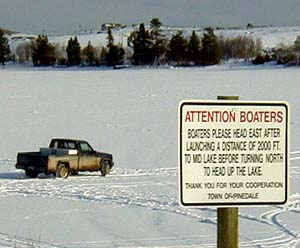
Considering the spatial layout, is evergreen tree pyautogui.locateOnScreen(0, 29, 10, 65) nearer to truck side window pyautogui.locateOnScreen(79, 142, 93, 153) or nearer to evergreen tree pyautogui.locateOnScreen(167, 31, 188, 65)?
evergreen tree pyautogui.locateOnScreen(167, 31, 188, 65)

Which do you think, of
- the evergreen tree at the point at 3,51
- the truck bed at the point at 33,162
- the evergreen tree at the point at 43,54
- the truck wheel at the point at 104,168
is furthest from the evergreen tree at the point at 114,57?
the truck bed at the point at 33,162

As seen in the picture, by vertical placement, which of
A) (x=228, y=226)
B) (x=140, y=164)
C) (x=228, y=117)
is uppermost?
(x=228, y=117)

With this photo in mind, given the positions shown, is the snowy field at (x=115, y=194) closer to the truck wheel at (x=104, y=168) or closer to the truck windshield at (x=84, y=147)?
the truck wheel at (x=104, y=168)

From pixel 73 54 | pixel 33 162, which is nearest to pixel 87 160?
pixel 33 162

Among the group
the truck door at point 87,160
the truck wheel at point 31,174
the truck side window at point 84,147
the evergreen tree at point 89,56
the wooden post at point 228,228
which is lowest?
the truck wheel at point 31,174

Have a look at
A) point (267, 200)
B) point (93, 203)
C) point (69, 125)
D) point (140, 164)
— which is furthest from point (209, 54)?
point (267, 200)

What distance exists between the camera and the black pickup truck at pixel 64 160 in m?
19.6

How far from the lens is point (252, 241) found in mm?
10344

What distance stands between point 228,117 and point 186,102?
0.18 meters

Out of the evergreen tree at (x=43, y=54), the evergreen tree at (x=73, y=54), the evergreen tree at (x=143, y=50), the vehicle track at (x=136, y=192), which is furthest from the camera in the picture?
the evergreen tree at (x=43, y=54)

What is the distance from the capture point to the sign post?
2.84 metres

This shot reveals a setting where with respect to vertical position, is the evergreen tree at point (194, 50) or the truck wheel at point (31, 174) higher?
the evergreen tree at point (194, 50)

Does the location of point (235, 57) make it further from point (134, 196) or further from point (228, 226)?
point (228, 226)

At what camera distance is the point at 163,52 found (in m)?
124
